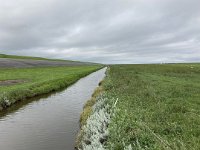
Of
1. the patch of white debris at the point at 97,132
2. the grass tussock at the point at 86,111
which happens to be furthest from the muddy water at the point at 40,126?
the patch of white debris at the point at 97,132

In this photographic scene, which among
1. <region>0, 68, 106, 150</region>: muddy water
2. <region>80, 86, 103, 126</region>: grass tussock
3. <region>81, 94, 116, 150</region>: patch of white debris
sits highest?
<region>81, 94, 116, 150</region>: patch of white debris

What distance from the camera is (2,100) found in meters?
30.3

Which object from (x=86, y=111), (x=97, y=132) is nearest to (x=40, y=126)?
(x=86, y=111)

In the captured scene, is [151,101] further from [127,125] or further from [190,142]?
[190,142]

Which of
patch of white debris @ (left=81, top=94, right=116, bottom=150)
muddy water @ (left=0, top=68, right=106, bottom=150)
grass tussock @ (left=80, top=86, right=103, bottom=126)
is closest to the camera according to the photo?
patch of white debris @ (left=81, top=94, right=116, bottom=150)

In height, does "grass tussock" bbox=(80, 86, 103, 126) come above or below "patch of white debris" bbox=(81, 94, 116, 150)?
below

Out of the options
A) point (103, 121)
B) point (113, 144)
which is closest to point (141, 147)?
point (113, 144)

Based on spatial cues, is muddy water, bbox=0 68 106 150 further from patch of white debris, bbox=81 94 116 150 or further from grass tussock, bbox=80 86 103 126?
patch of white debris, bbox=81 94 116 150

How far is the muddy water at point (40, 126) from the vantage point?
59.8 feet

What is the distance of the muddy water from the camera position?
59.8ft

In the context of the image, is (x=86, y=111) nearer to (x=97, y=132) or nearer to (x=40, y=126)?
(x=40, y=126)

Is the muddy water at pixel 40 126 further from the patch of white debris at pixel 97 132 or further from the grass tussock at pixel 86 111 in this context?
the patch of white debris at pixel 97 132

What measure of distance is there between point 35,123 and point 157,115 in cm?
1115

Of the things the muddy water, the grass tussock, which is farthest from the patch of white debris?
the grass tussock
